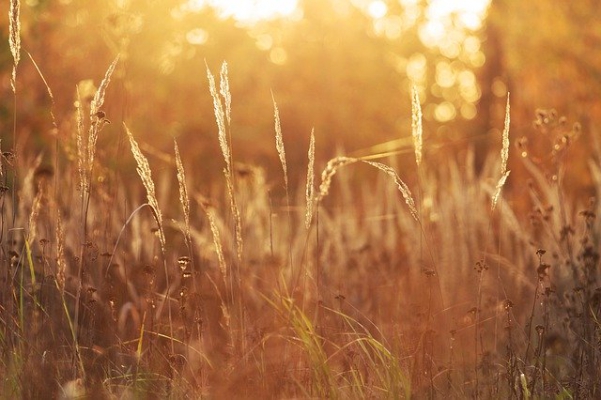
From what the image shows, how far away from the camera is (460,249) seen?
4941 mm

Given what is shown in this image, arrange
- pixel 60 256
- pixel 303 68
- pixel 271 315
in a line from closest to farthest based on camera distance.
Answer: pixel 60 256
pixel 271 315
pixel 303 68

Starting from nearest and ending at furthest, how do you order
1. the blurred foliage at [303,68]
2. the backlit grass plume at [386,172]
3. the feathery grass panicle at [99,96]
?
the backlit grass plume at [386,172] → the feathery grass panicle at [99,96] → the blurred foliage at [303,68]

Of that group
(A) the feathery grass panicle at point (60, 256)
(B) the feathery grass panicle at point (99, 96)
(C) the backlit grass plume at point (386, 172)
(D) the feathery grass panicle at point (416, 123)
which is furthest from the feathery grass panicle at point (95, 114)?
(D) the feathery grass panicle at point (416, 123)

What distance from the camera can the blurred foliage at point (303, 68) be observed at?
22.7 feet

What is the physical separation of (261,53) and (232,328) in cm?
1230

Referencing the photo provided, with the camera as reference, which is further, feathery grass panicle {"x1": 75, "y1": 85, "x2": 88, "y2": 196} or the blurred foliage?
the blurred foliage

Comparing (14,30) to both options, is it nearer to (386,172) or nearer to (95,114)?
(95,114)

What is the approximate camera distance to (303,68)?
57.3ft

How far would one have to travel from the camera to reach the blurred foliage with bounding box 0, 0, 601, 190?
6906mm

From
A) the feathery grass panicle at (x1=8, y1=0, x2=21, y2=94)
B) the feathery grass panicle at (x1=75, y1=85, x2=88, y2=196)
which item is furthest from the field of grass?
A: the feathery grass panicle at (x1=8, y1=0, x2=21, y2=94)

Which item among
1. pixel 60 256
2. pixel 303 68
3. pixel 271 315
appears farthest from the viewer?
pixel 303 68

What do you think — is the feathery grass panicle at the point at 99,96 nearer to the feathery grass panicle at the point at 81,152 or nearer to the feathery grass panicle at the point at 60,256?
the feathery grass panicle at the point at 81,152

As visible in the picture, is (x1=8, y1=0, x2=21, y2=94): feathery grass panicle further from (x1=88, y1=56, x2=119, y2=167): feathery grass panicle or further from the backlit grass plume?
the backlit grass plume

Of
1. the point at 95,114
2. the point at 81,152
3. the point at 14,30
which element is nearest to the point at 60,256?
the point at 81,152
